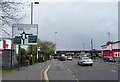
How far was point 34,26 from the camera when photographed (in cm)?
2348

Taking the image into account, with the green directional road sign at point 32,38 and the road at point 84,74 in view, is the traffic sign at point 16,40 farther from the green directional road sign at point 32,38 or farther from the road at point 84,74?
the road at point 84,74

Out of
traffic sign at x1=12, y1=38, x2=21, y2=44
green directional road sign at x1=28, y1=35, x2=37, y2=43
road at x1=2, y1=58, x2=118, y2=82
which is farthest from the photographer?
green directional road sign at x1=28, y1=35, x2=37, y2=43

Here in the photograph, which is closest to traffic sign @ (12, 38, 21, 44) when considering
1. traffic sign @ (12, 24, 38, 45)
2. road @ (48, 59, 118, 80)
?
traffic sign @ (12, 24, 38, 45)

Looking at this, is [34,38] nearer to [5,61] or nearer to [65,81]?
[5,61]

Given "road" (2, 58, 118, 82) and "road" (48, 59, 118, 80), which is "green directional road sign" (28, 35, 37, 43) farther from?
"road" (48, 59, 118, 80)

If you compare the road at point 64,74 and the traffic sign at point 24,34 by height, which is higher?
the traffic sign at point 24,34

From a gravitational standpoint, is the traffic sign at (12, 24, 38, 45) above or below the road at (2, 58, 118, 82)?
above

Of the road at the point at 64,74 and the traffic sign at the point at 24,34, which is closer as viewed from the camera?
the road at the point at 64,74

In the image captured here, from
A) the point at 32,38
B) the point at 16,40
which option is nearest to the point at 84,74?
the point at 32,38

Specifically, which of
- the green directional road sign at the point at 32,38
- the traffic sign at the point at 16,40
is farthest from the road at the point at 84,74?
the traffic sign at the point at 16,40

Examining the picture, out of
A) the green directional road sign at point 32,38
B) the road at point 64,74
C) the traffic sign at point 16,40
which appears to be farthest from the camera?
the green directional road sign at point 32,38

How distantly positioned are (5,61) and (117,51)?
66195mm

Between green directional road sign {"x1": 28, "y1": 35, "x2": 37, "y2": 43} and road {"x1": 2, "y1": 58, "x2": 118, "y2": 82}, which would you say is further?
green directional road sign {"x1": 28, "y1": 35, "x2": 37, "y2": 43}

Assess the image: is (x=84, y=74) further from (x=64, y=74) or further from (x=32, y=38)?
(x=32, y=38)
